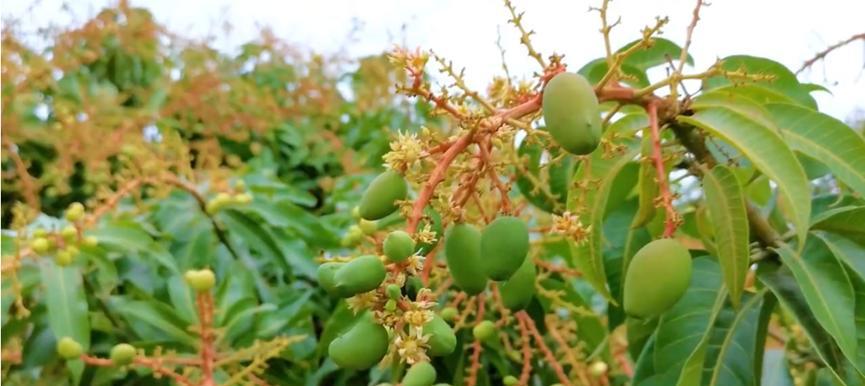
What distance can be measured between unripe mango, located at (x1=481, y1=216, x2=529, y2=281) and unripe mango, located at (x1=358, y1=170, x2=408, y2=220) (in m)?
0.06

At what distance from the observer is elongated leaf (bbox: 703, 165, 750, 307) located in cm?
68

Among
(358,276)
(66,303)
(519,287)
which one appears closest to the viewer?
(358,276)

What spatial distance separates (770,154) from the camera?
66 cm

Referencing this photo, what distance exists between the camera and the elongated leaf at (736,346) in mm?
813

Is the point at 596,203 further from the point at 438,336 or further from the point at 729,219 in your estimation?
the point at 438,336

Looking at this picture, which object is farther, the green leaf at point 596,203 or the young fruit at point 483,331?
the young fruit at point 483,331

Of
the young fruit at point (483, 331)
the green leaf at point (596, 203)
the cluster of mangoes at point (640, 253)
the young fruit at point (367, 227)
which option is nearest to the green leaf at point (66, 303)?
the young fruit at point (367, 227)

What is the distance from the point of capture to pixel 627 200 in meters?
0.98

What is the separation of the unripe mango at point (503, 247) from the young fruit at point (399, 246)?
0.06 metres

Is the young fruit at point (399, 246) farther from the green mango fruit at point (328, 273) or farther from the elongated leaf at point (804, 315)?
the elongated leaf at point (804, 315)

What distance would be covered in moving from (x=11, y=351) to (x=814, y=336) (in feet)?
2.60

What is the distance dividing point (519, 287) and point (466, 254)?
6 centimetres

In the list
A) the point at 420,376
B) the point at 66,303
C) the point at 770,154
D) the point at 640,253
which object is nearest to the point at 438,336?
the point at 420,376

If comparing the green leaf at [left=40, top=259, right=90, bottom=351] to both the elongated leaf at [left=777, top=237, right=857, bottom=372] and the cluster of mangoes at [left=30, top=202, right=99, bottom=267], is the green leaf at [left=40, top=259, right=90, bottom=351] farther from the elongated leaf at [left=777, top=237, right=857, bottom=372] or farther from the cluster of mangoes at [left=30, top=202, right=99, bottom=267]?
the elongated leaf at [left=777, top=237, right=857, bottom=372]
